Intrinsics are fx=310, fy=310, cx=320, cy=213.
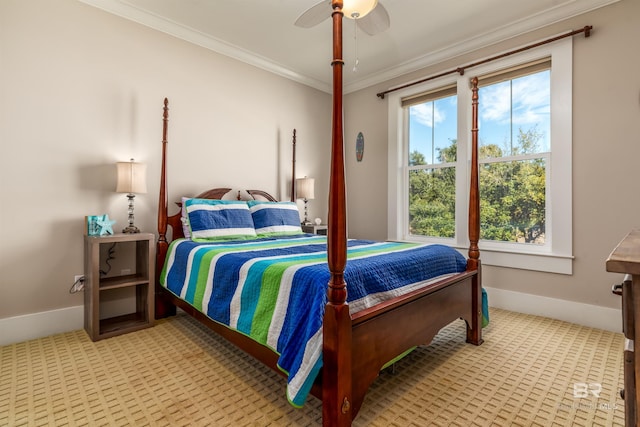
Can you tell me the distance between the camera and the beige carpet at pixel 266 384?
1517mm

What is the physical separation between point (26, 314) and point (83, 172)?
45.9 inches

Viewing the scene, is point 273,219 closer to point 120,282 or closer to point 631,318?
point 120,282

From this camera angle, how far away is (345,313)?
4.28ft

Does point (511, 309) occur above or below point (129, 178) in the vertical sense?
below

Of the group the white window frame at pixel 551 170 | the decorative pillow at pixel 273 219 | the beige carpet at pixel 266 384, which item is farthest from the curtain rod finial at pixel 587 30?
the decorative pillow at pixel 273 219

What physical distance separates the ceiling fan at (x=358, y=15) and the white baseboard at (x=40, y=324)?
2.91 m

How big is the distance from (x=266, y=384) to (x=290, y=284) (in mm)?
714

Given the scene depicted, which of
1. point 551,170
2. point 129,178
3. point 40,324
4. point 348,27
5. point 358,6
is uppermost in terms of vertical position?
point 348,27

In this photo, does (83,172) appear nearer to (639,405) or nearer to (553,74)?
(639,405)

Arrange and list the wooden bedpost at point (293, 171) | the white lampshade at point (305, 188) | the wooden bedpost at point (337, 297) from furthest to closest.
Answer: the wooden bedpost at point (293, 171)
the white lampshade at point (305, 188)
the wooden bedpost at point (337, 297)

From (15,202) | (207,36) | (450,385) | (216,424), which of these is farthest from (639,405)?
(207,36)

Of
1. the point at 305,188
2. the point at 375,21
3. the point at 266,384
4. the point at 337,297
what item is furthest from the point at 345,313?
the point at 305,188
